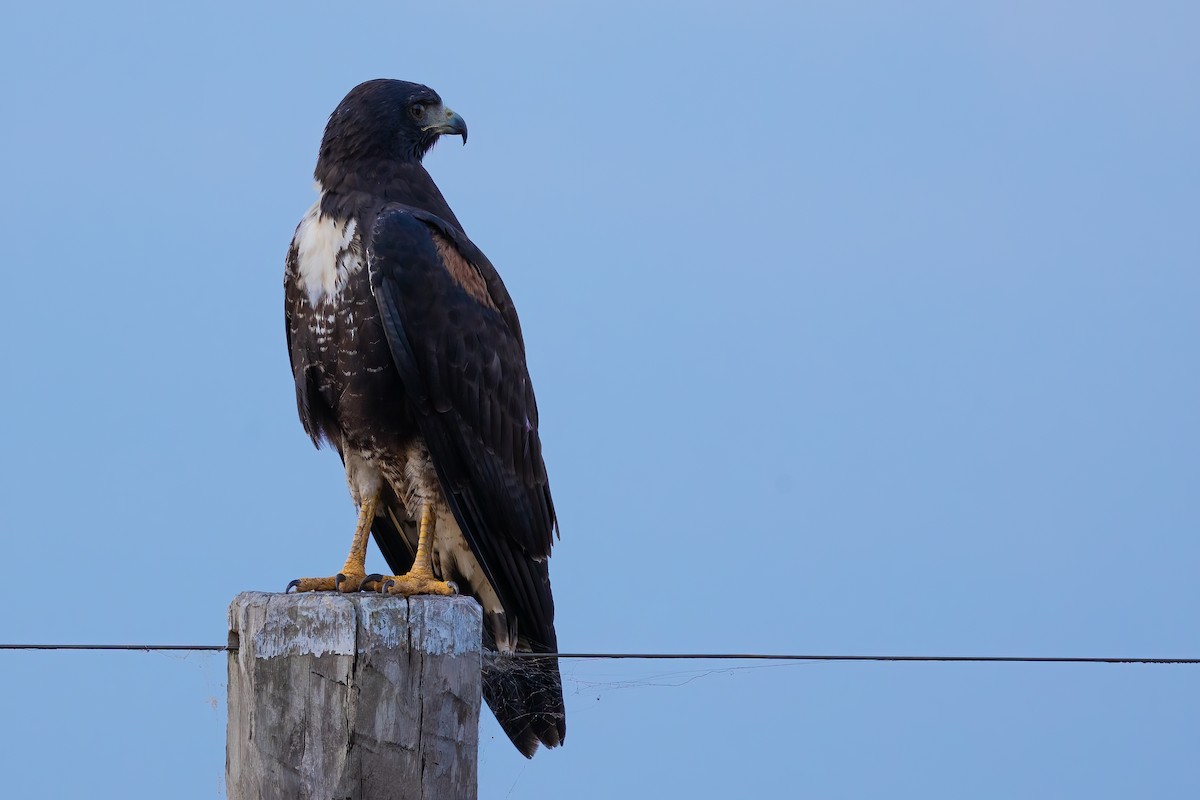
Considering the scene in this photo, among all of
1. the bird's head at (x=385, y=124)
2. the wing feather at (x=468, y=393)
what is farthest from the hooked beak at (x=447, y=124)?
the wing feather at (x=468, y=393)

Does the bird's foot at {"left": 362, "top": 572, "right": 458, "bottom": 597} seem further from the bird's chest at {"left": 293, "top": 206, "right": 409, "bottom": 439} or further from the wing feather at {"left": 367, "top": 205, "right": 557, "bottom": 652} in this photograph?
the bird's chest at {"left": 293, "top": 206, "right": 409, "bottom": 439}

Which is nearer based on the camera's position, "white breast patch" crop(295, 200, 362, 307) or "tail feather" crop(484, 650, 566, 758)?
"tail feather" crop(484, 650, 566, 758)

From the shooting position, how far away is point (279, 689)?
291 cm

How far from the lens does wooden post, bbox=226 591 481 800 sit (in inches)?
112

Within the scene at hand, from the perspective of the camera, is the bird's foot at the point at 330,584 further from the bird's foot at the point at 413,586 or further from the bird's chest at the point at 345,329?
the bird's chest at the point at 345,329

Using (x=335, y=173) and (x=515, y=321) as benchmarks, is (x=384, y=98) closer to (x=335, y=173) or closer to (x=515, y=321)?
(x=335, y=173)

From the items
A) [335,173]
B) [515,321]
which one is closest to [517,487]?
[515,321]

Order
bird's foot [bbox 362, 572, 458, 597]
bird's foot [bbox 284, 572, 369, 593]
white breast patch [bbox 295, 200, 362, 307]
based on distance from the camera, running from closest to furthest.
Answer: bird's foot [bbox 362, 572, 458, 597] → bird's foot [bbox 284, 572, 369, 593] → white breast patch [bbox 295, 200, 362, 307]

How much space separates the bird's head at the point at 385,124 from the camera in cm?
475

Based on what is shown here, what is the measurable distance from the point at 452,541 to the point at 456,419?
1.58ft

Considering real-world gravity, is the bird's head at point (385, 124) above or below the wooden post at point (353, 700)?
above

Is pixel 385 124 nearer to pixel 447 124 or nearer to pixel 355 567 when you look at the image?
pixel 447 124

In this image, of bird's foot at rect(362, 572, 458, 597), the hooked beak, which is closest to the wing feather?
bird's foot at rect(362, 572, 458, 597)

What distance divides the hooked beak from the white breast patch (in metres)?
0.65
